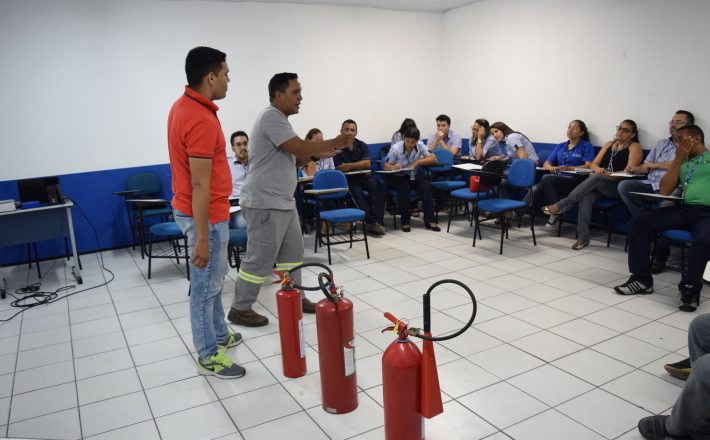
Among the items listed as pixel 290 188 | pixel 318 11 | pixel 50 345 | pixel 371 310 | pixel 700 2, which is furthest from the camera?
pixel 318 11

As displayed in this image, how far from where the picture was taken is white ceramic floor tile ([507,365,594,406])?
2.52m

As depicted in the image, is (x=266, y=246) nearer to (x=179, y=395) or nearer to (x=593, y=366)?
(x=179, y=395)

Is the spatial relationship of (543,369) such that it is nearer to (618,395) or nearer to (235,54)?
(618,395)

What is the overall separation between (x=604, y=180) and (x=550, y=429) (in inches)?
144

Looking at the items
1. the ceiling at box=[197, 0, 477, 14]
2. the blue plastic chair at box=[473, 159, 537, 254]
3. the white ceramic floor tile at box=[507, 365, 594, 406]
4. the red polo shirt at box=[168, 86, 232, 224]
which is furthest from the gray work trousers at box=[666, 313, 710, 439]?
the ceiling at box=[197, 0, 477, 14]

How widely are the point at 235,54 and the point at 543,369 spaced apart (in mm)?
5488

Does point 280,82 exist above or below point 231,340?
above

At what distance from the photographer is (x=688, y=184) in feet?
12.7

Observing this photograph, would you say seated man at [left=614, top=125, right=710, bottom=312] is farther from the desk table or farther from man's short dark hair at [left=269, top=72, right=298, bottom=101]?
the desk table

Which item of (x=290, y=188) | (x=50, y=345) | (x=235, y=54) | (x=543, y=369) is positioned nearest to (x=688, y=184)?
(x=543, y=369)

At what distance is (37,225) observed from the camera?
4.75 metres

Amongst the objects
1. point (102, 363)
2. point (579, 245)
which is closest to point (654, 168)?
point (579, 245)

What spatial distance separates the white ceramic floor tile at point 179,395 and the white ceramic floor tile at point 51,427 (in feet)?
1.19

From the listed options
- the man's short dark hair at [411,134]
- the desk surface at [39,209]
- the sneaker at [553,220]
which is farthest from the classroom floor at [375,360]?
the man's short dark hair at [411,134]
